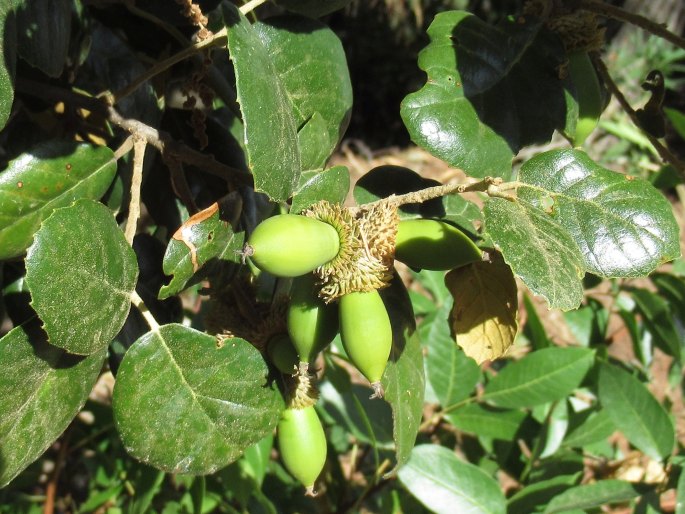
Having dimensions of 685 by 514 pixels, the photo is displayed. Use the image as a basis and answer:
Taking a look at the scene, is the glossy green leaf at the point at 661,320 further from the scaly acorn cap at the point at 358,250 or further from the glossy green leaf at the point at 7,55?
the glossy green leaf at the point at 7,55

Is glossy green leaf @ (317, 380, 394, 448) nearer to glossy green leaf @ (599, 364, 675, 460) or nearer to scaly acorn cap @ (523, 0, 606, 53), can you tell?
glossy green leaf @ (599, 364, 675, 460)

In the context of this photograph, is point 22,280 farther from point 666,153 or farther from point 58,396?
point 666,153

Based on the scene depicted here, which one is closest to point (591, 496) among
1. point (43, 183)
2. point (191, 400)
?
point (191, 400)

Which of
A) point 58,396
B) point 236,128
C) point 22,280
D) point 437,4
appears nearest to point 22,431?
point 58,396

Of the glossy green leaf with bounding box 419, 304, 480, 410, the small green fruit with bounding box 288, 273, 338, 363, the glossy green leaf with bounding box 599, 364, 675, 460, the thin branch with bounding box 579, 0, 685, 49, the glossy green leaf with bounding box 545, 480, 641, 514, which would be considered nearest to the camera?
the small green fruit with bounding box 288, 273, 338, 363

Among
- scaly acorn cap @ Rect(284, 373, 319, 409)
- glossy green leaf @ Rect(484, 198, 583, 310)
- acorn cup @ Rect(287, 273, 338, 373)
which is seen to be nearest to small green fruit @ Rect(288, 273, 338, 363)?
acorn cup @ Rect(287, 273, 338, 373)

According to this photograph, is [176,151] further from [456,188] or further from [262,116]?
[456,188]
